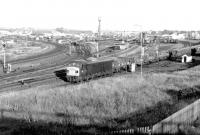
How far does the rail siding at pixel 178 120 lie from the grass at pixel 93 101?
108 inches

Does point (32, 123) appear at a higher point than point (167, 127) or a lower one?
lower

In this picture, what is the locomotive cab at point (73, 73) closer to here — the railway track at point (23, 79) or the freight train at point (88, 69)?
the freight train at point (88, 69)

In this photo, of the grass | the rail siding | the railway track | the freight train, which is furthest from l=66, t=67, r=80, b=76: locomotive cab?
the rail siding

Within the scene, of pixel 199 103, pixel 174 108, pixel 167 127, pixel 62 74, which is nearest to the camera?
pixel 167 127

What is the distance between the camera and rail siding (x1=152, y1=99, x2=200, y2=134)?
495 inches

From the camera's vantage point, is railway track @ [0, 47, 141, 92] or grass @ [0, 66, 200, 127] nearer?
grass @ [0, 66, 200, 127]

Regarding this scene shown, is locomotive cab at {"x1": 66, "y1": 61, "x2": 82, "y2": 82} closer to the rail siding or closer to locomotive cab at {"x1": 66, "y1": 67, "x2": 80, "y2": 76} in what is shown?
locomotive cab at {"x1": 66, "y1": 67, "x2": 80, "y2": 76}

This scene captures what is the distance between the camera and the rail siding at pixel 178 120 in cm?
1257

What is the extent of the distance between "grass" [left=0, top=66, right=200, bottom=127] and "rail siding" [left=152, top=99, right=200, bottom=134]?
9.01ft

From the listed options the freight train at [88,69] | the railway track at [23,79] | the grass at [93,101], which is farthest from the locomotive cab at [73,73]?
the grass at [93,101]

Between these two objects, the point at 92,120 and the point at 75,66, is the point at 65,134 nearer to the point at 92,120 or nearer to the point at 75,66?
the point at 92,120

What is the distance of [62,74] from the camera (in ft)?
135

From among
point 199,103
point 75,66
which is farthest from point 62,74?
point 199,103

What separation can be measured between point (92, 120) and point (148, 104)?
6.93m
